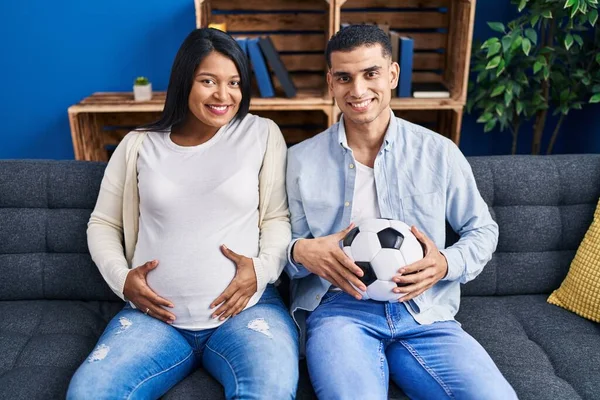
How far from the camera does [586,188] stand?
1700 mm

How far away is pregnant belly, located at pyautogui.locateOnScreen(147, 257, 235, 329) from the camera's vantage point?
4.55 feet

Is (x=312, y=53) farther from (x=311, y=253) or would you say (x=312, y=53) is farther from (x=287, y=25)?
(x=311, y=253)

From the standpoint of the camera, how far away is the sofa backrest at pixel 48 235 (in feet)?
5.50

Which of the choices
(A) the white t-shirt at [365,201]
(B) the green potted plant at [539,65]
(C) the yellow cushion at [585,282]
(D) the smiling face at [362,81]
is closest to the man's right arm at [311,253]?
(A) the white t-shirt at [365,201]

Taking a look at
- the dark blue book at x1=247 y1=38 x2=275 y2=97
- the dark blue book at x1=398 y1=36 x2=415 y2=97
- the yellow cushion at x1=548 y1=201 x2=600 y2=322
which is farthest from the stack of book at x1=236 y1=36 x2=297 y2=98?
the yellow cushion at x1=548 y1=201 x2=600 y2=322

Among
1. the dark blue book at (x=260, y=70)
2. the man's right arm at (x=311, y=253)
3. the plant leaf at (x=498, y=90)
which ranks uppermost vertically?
the dark blue book at (x=260, y=70)

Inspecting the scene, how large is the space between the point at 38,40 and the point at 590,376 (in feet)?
8.50

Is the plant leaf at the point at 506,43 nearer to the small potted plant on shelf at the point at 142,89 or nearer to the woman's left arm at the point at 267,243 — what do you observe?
the woman's left arm at the point at 267,243

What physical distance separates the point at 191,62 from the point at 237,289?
0.60 m

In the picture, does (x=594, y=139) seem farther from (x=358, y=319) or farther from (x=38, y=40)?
(x=38, y=40)

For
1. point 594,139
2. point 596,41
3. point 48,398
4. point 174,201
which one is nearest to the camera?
point 48,398

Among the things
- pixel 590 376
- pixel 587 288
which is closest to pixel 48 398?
pixel 590 376

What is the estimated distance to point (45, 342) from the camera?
1.50 metres

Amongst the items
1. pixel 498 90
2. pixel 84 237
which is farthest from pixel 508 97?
pixel 84 237
